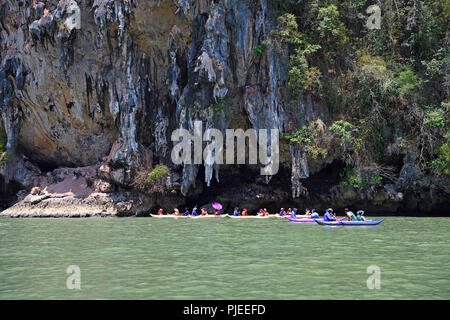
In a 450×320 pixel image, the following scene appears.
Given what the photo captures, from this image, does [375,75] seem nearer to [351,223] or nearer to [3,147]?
[351,223]

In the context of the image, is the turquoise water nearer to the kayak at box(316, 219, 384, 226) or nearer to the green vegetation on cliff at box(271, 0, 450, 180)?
the kayak at box(316, 219, 384, 226)

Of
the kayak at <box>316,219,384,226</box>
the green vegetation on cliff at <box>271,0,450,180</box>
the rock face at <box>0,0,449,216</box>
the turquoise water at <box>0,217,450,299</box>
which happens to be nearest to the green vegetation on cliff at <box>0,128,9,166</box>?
the rock face at <box>0,0,449,216</box>

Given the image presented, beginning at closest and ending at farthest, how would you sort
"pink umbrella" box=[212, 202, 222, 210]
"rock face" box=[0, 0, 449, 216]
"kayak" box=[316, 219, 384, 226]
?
1. "kayak" box=[316, 219, 384, 226]
2. "rock face" box=[0, 0, 449, 216]
3. "pink umbrella" box=[212, 202, 222, 210]

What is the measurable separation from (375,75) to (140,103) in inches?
531

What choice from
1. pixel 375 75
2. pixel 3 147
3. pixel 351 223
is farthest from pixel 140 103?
pixel 351 223

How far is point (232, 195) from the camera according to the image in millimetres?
26625

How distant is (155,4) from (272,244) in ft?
54.9

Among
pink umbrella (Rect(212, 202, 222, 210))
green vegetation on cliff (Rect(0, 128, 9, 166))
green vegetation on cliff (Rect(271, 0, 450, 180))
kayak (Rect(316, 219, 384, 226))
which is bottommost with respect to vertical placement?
pink umbrella (Rect(212, 202, 222, 210))

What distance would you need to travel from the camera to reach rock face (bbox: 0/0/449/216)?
76.2ft

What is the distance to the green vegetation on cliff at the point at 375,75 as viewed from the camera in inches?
862

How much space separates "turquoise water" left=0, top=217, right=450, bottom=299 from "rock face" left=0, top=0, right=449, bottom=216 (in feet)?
31.9

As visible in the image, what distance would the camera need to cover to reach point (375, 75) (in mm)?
22078

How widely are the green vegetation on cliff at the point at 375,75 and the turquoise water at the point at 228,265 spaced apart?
8123 mm
